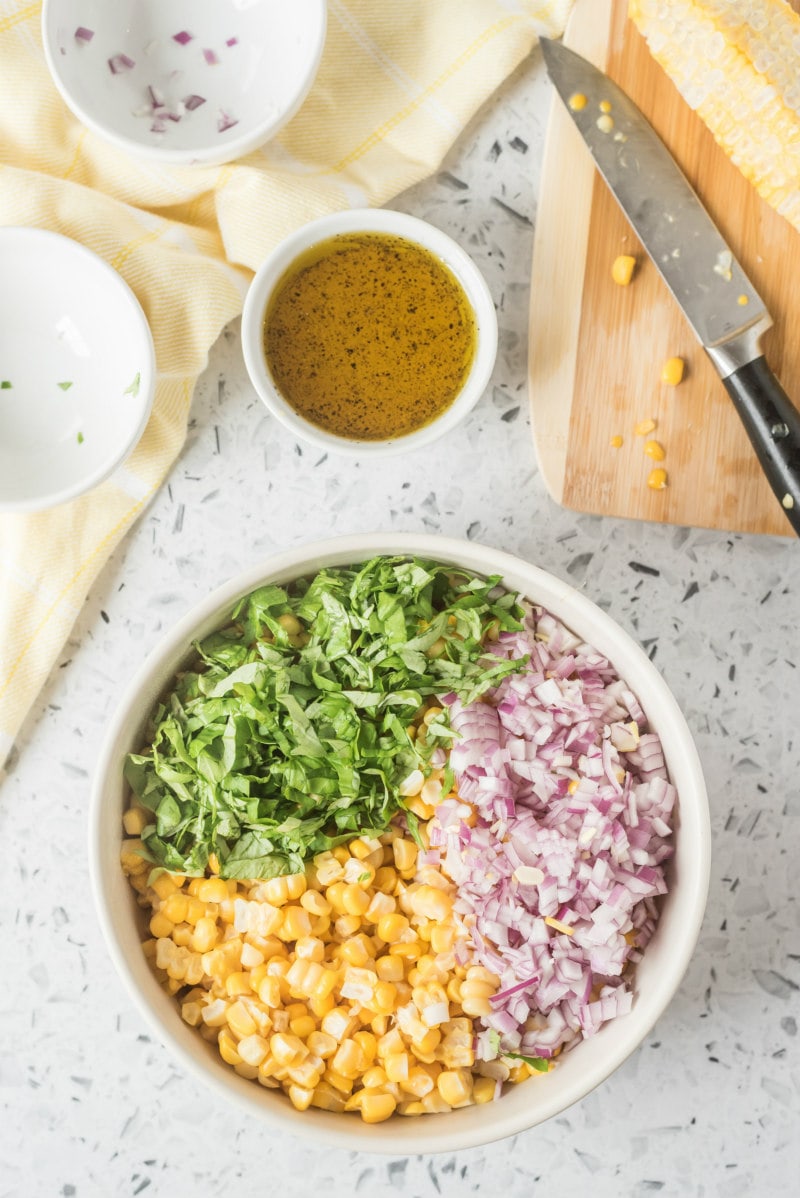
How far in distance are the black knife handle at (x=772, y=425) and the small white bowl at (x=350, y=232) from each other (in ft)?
1.52

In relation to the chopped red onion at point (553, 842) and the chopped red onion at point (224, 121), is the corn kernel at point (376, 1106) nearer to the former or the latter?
the chopped red onion at point (553, 842)

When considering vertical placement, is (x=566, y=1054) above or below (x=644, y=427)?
below

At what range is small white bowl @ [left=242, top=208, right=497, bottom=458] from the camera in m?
1.90

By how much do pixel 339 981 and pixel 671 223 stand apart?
4.93ft

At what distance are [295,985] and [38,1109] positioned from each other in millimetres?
744

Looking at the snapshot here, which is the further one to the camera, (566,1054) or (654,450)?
(654,450)

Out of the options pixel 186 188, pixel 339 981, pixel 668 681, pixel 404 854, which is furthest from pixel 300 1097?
pixel 186 188

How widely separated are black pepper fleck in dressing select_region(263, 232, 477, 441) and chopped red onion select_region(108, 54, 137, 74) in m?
0.55

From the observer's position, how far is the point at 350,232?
1938 millimetres

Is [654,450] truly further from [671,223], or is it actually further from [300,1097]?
[300,1097]

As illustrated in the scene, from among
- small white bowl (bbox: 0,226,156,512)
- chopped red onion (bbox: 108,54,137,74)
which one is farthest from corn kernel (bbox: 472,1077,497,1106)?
chopped red onion (bbox: 108,54,137,74)

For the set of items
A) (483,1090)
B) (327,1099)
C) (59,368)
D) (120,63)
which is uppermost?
(120,63)

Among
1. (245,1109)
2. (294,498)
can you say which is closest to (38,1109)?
(245,1109)

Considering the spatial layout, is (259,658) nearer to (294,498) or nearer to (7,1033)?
(294,498)
